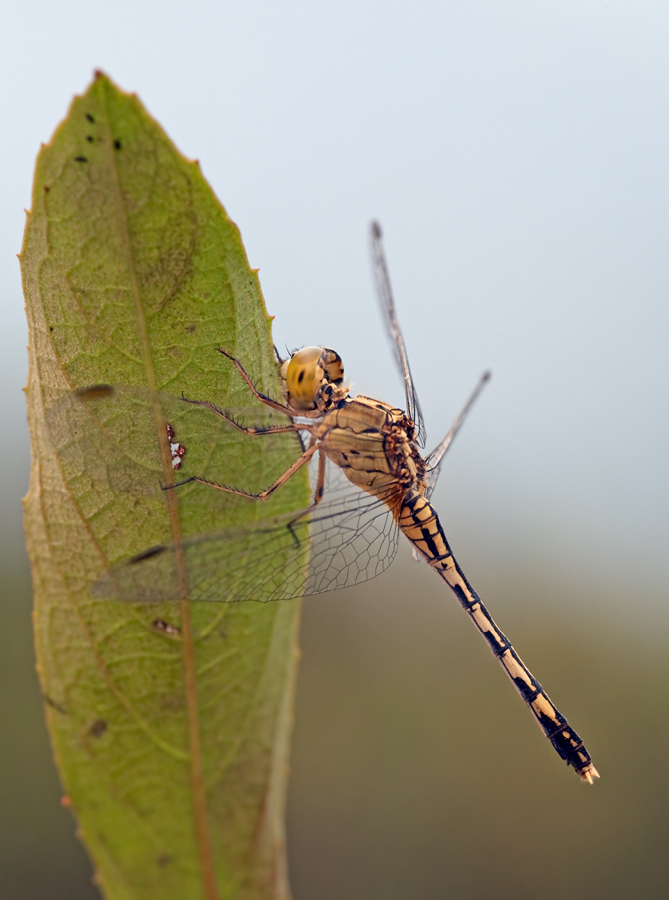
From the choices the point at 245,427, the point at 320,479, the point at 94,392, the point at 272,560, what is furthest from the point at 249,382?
the point at 320,479

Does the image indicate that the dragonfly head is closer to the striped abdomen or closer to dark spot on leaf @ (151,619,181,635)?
the striped abdomen

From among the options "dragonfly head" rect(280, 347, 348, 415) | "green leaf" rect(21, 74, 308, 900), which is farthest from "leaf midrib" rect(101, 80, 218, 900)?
"dragonfly head" rect(280, 347, 348, 415)

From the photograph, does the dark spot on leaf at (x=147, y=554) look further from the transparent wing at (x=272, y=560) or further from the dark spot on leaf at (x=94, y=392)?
the dark spot on leaf at (x=94, y=392)

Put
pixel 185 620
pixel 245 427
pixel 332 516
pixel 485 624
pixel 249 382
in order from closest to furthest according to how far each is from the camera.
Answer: pixel 185 620
pixel 249 382
pixel 245 427
pixel 332 516
pixel 485 624

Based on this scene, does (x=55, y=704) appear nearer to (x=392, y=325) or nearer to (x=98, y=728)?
(x=98, y=728)

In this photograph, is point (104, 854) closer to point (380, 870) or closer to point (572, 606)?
point (380, 870)

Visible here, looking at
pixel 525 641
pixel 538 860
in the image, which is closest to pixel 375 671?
pixel 525 641

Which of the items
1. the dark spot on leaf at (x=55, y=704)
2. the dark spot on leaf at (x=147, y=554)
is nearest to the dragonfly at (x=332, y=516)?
the dark spot on leaf at (x=147, y=554)
